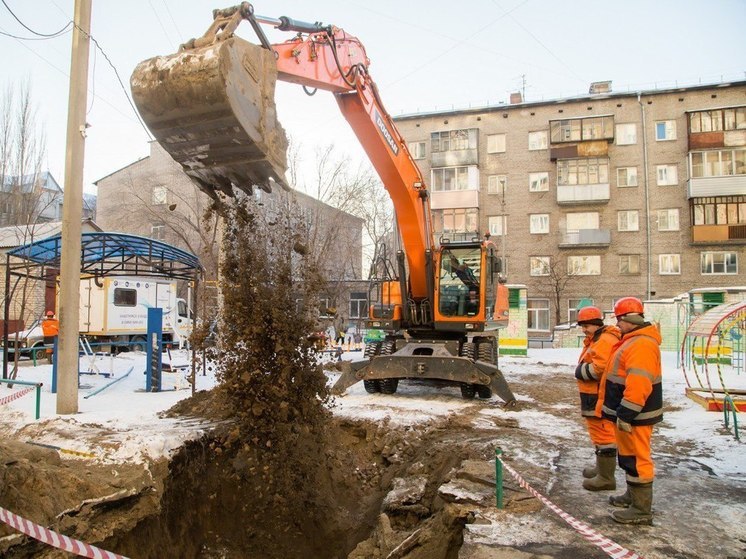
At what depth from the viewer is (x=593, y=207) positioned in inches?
1267

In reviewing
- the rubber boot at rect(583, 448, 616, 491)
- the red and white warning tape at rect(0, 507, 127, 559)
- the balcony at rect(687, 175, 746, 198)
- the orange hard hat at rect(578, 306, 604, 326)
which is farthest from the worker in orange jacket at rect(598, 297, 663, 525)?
the balcony at rect(687, 175, 746, 198)

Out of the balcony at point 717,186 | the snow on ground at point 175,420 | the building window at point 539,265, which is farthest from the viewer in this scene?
the building window at point 539,265

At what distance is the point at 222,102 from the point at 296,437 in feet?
11.6

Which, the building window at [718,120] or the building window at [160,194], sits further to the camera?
the building window at [160,194]

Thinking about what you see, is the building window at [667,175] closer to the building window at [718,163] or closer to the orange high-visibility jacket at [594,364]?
the building window at [718,163]

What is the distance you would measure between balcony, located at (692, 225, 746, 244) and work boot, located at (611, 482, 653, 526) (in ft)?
103

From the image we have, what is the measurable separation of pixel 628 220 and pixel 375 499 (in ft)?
99.5

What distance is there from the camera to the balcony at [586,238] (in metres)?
31.5

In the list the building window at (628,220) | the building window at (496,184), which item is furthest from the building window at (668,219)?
the building window at (496,184)

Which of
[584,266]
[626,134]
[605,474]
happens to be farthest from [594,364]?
[626,134]

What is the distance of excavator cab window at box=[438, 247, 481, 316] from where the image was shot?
9.60 m

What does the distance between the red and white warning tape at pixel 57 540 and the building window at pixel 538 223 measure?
3214 cm

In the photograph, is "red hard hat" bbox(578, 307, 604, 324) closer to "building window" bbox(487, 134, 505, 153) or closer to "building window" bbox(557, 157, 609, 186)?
"building window" bbox(557, 157, 609, 186)

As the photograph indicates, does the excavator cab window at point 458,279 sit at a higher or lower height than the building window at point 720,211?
lower
